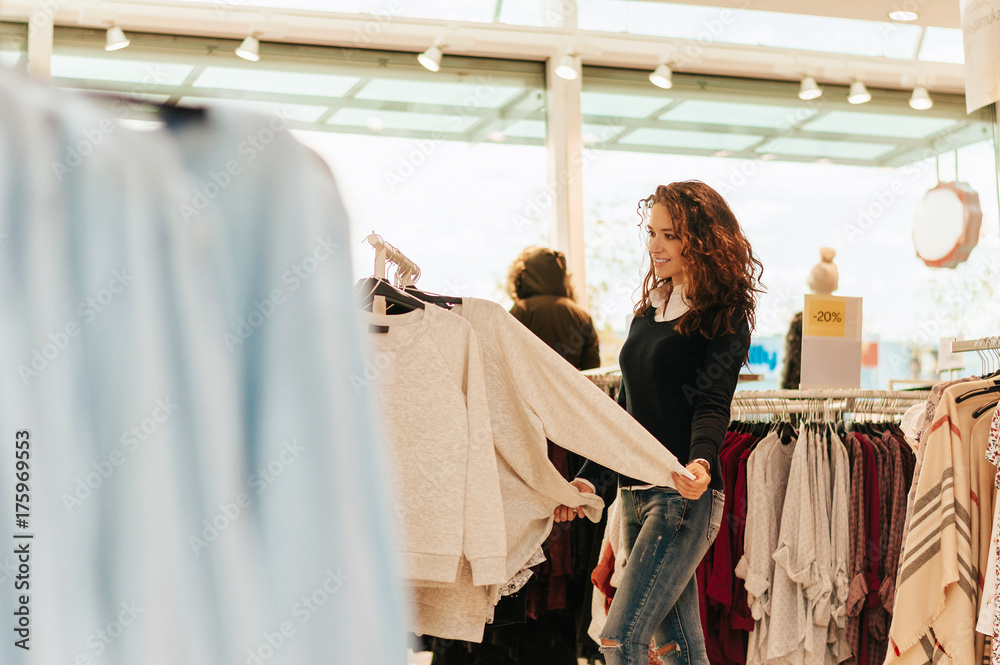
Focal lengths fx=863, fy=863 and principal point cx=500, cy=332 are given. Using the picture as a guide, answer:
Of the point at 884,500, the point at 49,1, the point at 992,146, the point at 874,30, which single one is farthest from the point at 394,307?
the point at 992,146

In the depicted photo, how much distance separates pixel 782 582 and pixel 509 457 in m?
1.31

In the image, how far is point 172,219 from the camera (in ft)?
1.67

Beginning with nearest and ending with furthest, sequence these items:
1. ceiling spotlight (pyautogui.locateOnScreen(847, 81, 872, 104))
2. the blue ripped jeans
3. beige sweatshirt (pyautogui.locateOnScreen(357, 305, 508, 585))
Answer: beige sweatshirt (pyautogui.locateOnScreen(357, 305, 508, 585)), the blue ripped jeans, ceiling spotlight (pyautogui.locateOnScreen(847, 81, 872, 104))

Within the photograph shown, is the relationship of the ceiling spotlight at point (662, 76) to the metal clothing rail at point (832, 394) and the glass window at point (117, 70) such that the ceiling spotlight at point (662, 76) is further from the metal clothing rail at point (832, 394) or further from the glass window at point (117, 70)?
the metal clothing rail at point (832, 394)

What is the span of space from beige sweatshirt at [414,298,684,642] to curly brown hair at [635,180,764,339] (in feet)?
1.49

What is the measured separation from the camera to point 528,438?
6.75 feet

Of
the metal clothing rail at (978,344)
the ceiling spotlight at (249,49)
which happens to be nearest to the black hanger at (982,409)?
the metal clothing rail at (978,344)

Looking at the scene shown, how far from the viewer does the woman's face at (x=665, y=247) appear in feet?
7.91

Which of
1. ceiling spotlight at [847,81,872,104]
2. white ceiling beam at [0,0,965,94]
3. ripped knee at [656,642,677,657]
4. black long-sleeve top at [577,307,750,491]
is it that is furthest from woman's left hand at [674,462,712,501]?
ceiling spotlight at [847,81,872,104]

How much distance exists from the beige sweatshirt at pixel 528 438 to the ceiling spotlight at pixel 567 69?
3.81 meters

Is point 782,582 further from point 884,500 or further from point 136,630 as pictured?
point 136,630

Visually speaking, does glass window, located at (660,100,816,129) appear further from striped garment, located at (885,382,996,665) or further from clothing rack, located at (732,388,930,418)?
striped garment, located at (885,382,996,665)

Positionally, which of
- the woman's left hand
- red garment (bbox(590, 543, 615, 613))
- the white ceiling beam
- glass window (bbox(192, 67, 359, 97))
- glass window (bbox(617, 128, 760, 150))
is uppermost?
the white ceiling beam

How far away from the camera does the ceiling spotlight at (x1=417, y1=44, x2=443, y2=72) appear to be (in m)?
5.53
